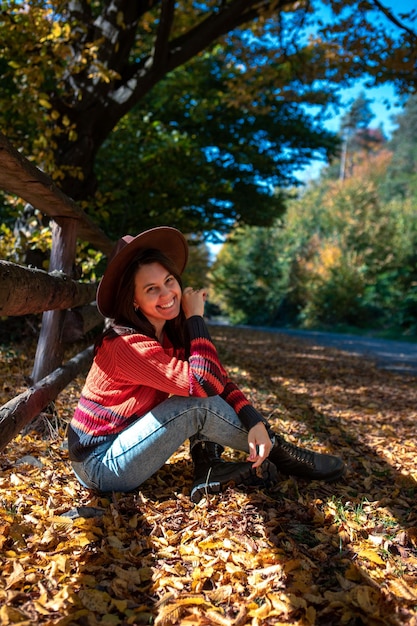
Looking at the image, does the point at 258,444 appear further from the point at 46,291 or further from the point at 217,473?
the point at 46,291

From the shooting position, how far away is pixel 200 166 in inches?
378

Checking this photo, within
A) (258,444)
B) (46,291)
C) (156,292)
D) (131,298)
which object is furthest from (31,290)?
(258,444)

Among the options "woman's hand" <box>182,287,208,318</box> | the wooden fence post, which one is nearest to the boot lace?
"woman's hand" <box>182,287,208,318</box>

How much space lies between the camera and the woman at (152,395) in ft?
6.97

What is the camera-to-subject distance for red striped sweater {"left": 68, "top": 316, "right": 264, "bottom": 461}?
210 centimetres

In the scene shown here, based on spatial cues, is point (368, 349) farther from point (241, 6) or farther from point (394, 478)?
point (394, 478)

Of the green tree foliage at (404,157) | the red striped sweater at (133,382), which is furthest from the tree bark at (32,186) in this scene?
the green tree foliage at (404,157)

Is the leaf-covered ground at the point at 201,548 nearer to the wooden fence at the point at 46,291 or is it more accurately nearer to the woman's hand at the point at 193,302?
the wooden fence at the point at 46,291

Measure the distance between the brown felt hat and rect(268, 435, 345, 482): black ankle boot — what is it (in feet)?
3.54

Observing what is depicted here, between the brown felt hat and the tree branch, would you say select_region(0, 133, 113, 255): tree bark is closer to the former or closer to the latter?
the brown felt hat

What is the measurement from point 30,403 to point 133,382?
563 millimetres

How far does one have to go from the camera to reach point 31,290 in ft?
6.96

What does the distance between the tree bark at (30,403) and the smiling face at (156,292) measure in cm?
68

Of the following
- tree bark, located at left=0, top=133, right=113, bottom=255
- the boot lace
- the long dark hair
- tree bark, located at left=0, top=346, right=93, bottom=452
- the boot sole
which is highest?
tree bark, located at left=0, top=133, right=113, bottom=255
